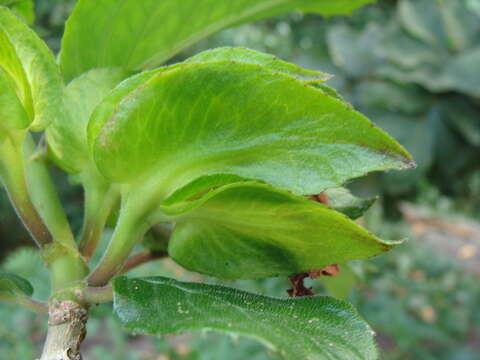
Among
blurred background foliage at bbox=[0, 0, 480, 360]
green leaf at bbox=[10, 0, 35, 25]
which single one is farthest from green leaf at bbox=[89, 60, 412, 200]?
blurred background foliage at bbox=[0, 0, 480, 360]

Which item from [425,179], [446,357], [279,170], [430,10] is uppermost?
[279,170]

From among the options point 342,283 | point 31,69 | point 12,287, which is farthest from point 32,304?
point 342,283

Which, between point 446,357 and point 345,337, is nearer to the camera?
point 345,337

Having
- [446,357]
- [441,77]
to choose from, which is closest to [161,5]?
[441,77]

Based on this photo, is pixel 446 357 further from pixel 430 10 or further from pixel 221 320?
pixel 221 320

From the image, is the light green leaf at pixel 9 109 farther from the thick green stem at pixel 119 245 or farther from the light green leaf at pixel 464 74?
the light green leaf at pixel 464 74

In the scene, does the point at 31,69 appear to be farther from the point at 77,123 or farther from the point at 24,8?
the point at 24,8
